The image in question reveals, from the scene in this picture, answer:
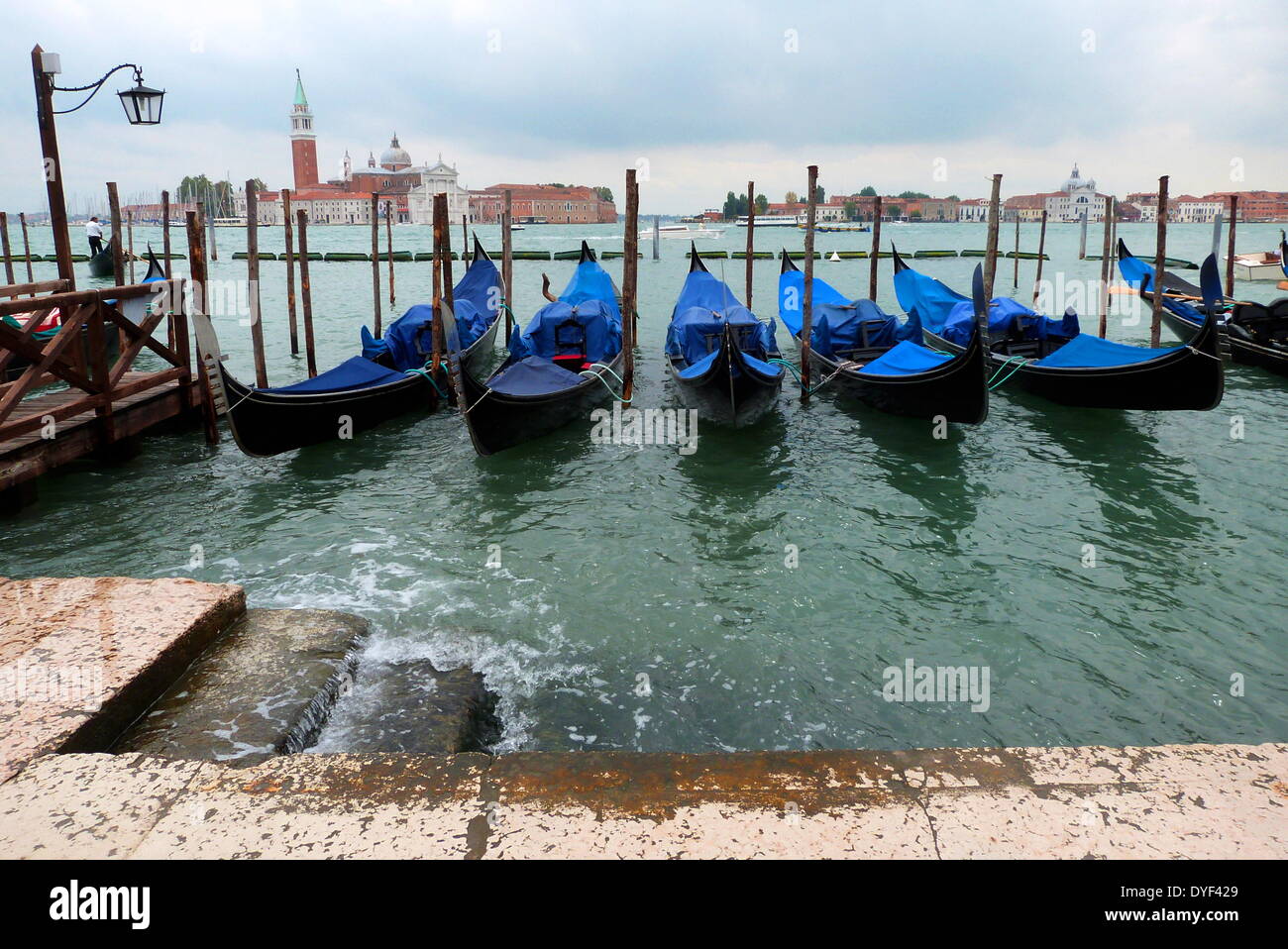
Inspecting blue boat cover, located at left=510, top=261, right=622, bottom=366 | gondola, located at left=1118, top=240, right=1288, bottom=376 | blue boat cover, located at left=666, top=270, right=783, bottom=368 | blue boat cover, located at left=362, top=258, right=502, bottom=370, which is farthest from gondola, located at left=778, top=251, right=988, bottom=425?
blue boat cover, located at left=362, top=258, right=502, bottom=370

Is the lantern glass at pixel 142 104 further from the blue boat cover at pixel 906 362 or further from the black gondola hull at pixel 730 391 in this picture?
the blue boat cover at pixel 906 362

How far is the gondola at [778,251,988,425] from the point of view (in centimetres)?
643

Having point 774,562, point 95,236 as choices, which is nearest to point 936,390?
point 774,562

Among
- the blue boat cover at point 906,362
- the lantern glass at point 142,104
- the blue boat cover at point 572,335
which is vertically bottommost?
the blue boat cover at point 906,362

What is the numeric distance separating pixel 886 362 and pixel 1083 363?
1.61m

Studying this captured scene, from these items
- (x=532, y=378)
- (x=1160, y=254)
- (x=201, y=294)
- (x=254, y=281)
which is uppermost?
Answer: (x=1160, y=254)

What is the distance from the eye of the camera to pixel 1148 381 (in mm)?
6715

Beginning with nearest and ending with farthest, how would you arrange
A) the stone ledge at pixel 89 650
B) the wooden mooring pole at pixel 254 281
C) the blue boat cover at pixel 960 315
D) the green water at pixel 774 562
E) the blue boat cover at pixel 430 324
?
1. the stone ledge at pixel 89 650
2. the green water at pixel 774 562
3. the wooden mooring pole at pixel 254 281
4. the blue boat cover at pixel 430 324
5. the blue boat cover at pixel 960 315

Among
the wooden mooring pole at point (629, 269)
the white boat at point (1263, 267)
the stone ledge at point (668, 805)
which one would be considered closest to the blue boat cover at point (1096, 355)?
the wooden mooring pole at point (629, 269)

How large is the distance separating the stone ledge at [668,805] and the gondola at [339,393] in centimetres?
435

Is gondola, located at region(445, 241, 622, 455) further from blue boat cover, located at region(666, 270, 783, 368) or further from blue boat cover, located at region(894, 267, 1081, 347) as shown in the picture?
blue boat cover, located at region(894, 267, 1081, 347)

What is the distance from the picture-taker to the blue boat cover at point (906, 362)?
273 inches

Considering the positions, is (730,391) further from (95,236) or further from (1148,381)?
(95,236)
